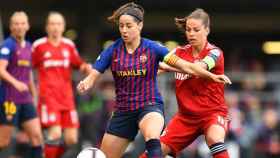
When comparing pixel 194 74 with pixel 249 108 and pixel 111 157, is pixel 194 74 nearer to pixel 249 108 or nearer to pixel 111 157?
pixel 111 157

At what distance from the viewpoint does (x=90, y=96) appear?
17.9m


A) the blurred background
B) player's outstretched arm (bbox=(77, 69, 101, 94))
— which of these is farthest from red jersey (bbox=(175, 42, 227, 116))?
the blurred background

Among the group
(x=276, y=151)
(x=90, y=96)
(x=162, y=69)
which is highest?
(x=162, y=69)

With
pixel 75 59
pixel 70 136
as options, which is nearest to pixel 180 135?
pixel 70 136

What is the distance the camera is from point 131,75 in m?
11.3

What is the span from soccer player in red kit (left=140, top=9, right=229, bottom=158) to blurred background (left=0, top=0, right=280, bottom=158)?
5.07 meters

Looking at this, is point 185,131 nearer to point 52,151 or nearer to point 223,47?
point 52,151

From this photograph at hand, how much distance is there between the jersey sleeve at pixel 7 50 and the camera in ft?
45.1

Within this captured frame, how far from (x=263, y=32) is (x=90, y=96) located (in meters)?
7.95

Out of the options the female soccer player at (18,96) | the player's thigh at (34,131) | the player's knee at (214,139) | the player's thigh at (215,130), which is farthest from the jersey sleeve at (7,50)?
the player's knee at (214,139)

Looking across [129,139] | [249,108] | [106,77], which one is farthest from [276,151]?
[129,139]

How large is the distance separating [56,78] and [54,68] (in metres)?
0.15

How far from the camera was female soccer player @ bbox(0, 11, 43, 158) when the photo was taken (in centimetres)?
1395

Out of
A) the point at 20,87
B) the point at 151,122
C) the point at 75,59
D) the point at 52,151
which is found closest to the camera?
the point at 151,122
